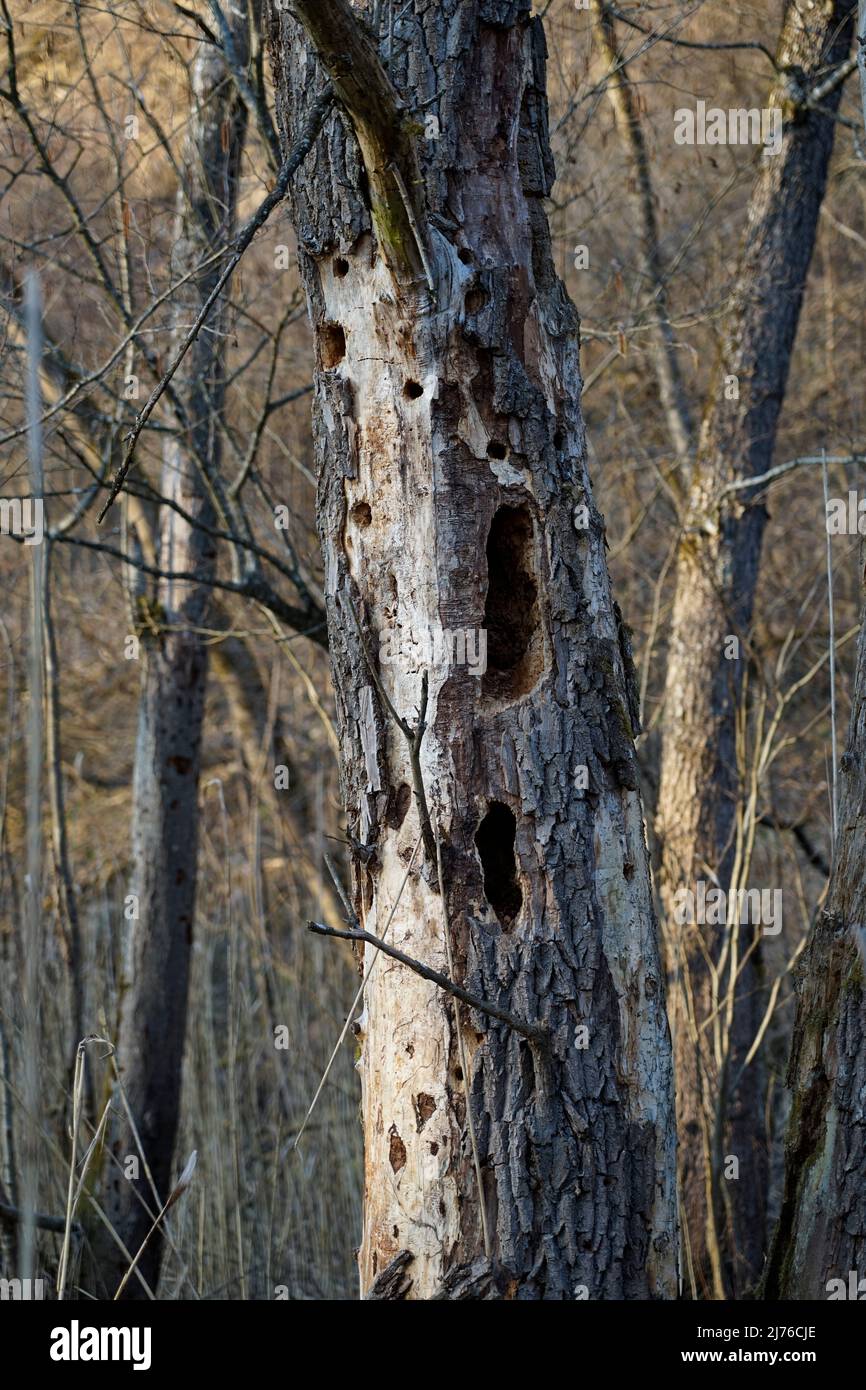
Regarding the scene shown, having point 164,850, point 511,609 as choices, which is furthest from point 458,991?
point 164,850

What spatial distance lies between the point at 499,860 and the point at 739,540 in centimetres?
309

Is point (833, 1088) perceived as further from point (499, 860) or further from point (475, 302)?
point (475, 302)

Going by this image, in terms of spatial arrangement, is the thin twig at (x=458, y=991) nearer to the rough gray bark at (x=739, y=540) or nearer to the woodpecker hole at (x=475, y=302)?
the woodpecker hole at (x=475, y=302)

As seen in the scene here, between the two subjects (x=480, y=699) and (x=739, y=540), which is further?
(x=739, y=540)

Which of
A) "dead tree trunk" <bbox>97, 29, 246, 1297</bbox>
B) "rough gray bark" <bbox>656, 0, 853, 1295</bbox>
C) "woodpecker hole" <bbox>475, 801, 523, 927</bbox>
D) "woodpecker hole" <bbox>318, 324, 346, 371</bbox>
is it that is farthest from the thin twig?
"dead tree trunk" <bbox>97, 29, 246, 1297</bbox>

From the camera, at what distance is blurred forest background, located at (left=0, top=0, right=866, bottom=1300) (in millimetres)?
4199

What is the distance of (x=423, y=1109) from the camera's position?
2.20 metres

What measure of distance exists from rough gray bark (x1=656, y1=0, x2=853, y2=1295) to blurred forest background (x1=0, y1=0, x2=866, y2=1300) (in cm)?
18

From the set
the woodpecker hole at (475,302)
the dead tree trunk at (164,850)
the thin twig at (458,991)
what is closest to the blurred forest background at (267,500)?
the dead tree trunk at (164,850)

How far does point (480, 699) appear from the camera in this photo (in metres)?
2.25

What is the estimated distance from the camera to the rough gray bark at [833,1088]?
7.34ft

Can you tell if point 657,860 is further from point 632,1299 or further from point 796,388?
point 796,388

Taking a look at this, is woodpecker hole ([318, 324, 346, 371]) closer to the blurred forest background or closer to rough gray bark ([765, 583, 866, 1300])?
the blurred forest background

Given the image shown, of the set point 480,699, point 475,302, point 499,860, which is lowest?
point 499,860
